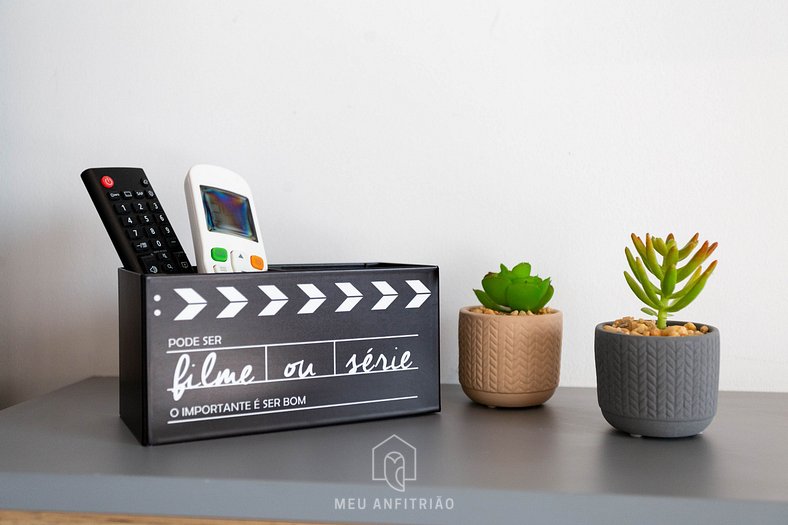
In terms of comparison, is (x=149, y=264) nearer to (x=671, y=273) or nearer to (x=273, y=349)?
(x=273, y=349)

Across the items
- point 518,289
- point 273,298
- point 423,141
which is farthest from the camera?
point 423,141

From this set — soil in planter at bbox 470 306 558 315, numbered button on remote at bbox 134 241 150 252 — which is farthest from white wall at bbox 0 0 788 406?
numbered button on remote at bbox 134 241 150 252

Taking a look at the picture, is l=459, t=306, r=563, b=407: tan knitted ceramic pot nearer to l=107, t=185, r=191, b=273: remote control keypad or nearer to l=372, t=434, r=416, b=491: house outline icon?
l=372, t=434, r=416, b=491: house outline icon

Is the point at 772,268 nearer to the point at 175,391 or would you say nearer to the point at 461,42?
the point at 461,42

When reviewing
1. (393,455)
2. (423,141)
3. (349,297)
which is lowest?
(393,455)

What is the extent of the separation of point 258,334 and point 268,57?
1.35 feet

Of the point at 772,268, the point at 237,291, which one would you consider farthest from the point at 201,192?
the point at 772,268

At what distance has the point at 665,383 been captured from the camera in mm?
651

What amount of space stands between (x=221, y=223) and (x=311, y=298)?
12cm

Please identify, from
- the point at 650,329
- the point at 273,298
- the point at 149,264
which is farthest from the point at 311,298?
the point at 650,329

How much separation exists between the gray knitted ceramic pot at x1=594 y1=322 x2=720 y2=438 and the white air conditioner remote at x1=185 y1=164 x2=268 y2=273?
352 mm

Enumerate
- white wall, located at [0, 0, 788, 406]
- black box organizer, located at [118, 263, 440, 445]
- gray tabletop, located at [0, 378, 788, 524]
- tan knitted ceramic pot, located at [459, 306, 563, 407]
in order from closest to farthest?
1. gray tabletop, located at [0, 378, 788, 524]
2. black box organizer, located at [118, 263, 440, 445]
3. tan knitted ceramic pot, located at [459, 306, 563, 407]
4. white wall, located at [0, 0, 788, 406]

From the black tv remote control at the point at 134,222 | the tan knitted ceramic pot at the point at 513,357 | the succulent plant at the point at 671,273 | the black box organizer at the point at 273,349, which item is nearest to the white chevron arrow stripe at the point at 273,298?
the black box organizer at the point at 273,349

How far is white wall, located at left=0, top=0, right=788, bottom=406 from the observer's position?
884 millimetres
